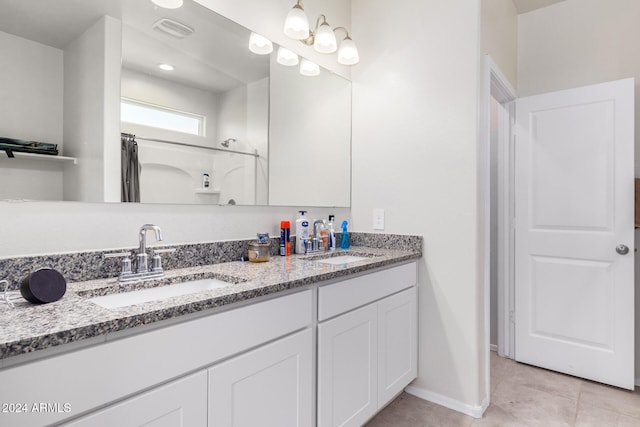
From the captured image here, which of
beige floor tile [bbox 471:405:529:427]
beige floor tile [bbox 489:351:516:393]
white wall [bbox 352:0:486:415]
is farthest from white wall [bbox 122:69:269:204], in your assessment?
beige floor tile [bbox 489:351:516:393]

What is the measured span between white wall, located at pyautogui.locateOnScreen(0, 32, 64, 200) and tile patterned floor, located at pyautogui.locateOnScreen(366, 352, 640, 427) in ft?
5.79

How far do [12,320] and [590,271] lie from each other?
2872 mm

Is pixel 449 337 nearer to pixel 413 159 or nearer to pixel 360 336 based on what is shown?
pixel 360 336

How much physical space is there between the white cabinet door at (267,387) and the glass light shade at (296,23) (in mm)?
1503

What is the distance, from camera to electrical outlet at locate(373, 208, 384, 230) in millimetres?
2199

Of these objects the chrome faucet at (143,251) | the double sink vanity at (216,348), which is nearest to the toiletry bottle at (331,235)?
the double sink vanity at (216,348)

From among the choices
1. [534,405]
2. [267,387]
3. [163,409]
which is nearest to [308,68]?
[267,387]

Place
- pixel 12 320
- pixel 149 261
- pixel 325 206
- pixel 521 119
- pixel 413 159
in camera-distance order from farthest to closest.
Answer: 1. pixel 521 119
2. pixel 325 206
3. pixel 413 159
4. pixel 149 261
5. pixel 12 320

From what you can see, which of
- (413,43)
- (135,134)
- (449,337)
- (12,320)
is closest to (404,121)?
(413,43)

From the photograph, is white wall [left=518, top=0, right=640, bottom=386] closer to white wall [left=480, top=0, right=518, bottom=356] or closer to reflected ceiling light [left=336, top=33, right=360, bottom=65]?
white wall [left=480, top=0, right=518, bottom=356]

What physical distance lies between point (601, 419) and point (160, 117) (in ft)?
8.59

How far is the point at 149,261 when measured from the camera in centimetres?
134

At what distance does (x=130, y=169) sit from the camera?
1.34m

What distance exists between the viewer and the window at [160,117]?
1334mm
